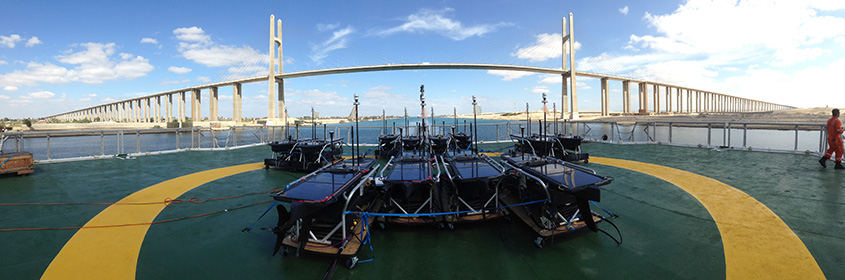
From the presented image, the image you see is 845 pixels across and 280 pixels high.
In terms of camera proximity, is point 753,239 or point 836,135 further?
point 836,135

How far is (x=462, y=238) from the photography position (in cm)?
364

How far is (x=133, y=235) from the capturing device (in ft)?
12.7

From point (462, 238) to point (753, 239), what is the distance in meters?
3.40

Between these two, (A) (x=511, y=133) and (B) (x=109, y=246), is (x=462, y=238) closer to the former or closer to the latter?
(B) (x=109, y=246)

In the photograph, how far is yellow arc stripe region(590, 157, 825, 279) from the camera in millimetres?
2768

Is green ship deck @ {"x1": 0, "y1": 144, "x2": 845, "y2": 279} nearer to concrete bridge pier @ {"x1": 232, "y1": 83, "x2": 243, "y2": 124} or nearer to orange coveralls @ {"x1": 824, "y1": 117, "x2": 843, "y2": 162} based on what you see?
orange coveralls @ {"x1": 824, "y1": 117, "x2": 843, "y2": 162}

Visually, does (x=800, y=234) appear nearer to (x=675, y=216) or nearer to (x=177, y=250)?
(x=675, y=216)

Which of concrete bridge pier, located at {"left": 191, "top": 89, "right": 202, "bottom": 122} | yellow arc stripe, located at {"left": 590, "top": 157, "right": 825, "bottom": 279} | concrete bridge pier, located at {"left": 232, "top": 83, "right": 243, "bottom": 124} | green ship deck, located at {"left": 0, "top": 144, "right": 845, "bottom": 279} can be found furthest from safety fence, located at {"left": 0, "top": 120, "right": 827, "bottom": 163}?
concrete bridge pier, located at {"left": 191, "top": 89, "right": 202, "bottom": 122}

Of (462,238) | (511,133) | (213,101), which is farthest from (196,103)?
(462,238)

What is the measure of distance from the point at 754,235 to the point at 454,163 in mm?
3792

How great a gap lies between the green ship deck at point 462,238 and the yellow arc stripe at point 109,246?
0.02 m

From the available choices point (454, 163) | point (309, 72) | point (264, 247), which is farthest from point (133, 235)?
point (309, 72)

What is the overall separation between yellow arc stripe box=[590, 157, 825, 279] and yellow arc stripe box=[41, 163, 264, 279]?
618cm

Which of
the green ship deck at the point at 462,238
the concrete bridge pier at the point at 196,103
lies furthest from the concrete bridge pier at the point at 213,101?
the green ship deck at the point at 462,238
